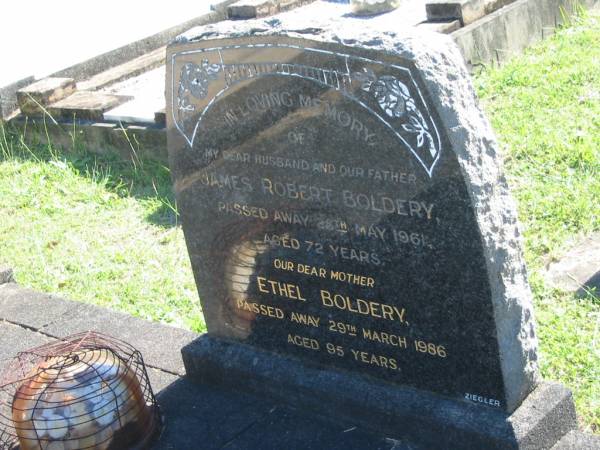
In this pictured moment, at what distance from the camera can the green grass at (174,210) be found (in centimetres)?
393

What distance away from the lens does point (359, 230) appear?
3.07 metres

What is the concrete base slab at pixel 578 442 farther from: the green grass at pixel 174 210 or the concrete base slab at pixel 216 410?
the green grass at pixel 174 210

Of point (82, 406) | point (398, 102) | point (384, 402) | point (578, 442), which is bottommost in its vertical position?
point (578, 442)

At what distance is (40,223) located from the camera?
5707 mm

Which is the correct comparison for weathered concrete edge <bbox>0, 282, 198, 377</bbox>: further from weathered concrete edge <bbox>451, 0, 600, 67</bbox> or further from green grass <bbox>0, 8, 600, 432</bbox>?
weathered concrete edge <bbox>451, 0, 600, 67</bbox>

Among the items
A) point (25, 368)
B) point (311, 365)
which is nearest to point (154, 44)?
point (25, 368)

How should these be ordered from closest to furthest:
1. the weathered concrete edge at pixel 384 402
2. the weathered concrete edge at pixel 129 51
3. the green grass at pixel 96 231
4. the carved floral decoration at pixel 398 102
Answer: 1. the carved floral decoration at pixel 398 102
2. the weathered concrete edge at pixel 384 402
3. the green grass at pixel 96 231
4. the weathered concrete edge at pixel 129 51

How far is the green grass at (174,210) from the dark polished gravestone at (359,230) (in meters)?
0.56

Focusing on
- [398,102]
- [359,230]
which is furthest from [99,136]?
[398,102]

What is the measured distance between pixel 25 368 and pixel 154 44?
489cm

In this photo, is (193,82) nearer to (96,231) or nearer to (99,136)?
(96,231)

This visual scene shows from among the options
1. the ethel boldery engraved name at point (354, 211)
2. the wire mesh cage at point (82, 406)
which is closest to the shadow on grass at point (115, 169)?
the ethel boldery engraved name at point (354, 211)

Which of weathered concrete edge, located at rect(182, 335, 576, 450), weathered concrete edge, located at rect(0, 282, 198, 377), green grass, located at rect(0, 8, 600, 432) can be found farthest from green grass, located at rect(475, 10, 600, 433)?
weathered concrete edge, located at rect(0, 282, 198, 377)

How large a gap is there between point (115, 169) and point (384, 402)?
3590 millimetres
